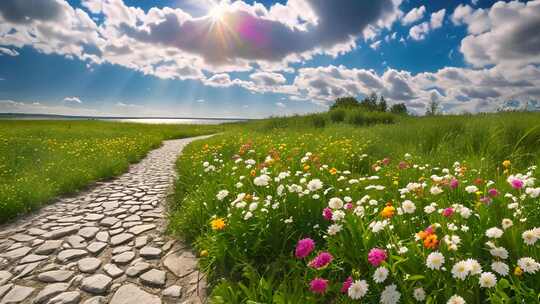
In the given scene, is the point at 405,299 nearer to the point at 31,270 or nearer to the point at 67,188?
the point at 31,270

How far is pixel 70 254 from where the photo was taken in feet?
11.7

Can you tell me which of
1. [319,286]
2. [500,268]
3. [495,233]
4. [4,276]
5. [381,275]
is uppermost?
[495,233]

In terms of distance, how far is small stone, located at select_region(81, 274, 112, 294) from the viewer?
2.85 m

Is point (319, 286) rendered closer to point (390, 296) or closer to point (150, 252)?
point (390, 296)

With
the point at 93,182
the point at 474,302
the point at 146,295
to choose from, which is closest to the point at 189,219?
the point at 146,295

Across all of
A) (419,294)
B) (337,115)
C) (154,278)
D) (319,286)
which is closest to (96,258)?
(154,278)

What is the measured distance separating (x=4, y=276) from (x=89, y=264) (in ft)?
2.74

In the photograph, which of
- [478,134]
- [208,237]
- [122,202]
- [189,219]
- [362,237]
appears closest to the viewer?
[362,237]

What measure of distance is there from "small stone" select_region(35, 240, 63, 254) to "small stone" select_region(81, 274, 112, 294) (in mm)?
1120

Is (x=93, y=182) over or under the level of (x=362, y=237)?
under

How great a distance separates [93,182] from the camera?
289 inches

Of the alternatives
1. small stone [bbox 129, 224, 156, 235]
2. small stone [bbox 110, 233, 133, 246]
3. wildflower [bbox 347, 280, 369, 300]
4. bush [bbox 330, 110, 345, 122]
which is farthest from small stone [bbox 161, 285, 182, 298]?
bush [bbox 330, 110, 345, 122]

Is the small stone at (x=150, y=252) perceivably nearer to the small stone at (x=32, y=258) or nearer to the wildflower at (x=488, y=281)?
the small stone at (x=32, y=258)

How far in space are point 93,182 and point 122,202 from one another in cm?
232
